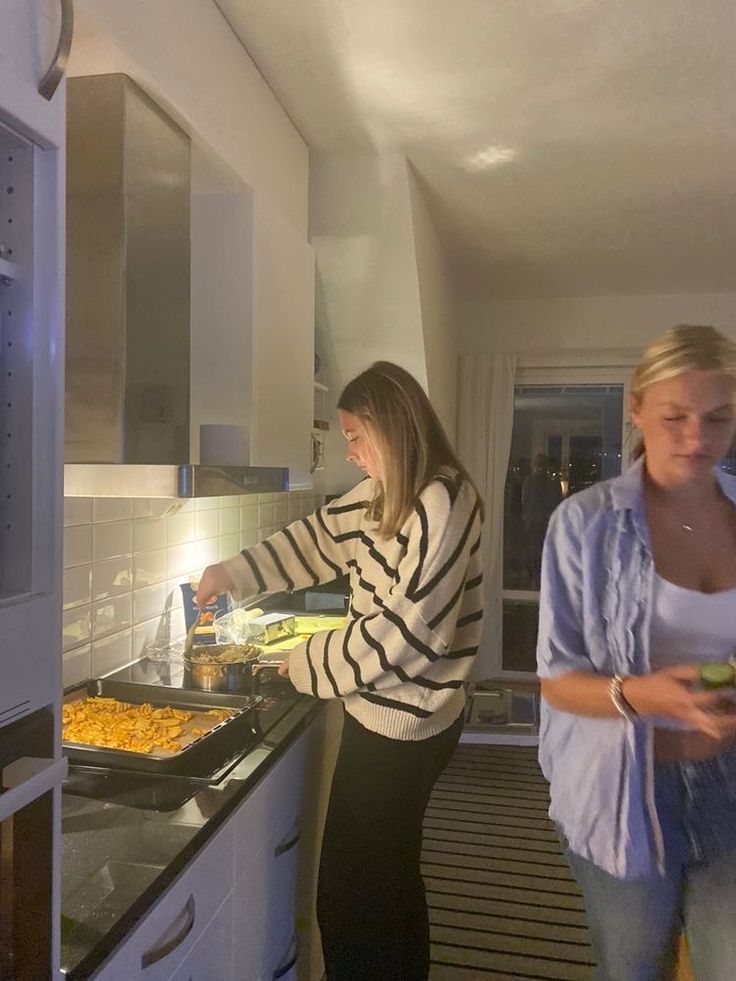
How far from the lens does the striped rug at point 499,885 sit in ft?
6.68

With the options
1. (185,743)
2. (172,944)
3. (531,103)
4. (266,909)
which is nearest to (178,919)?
(172,944)

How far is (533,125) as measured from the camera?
217 cm

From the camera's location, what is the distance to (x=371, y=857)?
5.16ft

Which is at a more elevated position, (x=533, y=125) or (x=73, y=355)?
(x=533, y=125)

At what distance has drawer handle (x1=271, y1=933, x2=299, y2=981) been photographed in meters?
1.56

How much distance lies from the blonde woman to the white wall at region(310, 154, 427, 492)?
154cm

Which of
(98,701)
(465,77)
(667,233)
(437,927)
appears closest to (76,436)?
(98,701)

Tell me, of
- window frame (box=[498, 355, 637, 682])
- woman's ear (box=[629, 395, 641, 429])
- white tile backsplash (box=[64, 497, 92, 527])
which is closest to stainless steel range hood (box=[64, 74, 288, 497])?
white tile backsplash (box=[64, 497, 92, 527])

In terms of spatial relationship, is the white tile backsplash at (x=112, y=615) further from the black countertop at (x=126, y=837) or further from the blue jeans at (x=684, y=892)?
the blue jeans at (x=684, y=892)

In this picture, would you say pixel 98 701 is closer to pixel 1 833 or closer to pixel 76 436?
pixel 76 436

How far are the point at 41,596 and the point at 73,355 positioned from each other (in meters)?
0.82

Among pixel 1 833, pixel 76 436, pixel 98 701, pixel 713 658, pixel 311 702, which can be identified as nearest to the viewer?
pixel 1 833

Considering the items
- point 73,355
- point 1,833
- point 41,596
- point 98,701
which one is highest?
point 73,355

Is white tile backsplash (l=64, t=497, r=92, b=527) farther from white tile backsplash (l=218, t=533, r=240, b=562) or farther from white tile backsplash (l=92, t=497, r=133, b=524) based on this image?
white tile backsplash (l=218, t=533, r=240, b=562)
